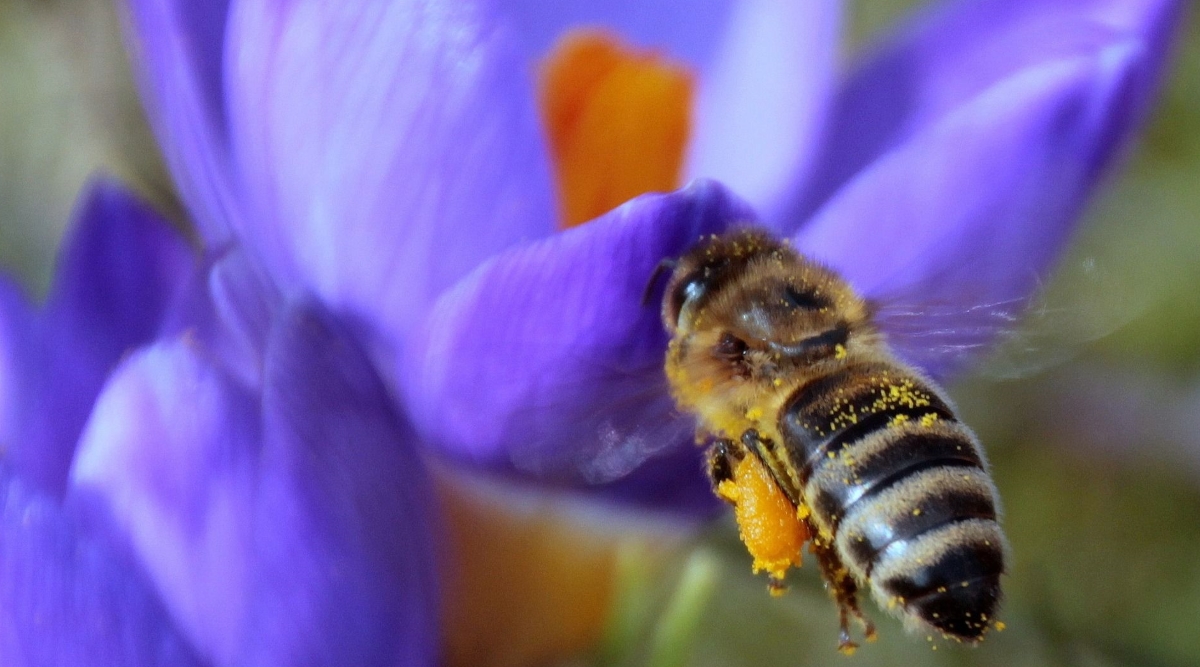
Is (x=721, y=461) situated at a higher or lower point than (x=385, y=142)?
lower

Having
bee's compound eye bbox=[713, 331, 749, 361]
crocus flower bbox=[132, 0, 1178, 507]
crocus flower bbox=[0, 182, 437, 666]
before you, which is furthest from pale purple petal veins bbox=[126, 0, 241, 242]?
bee's compound eye bbox=[713, 331, 749, 361]

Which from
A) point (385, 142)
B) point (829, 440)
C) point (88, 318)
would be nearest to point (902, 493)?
point (829, 440)

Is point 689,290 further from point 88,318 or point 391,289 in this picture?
point 88,318

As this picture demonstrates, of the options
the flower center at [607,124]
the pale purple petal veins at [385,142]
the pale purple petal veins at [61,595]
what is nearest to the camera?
the pale purple petal veins at [61,595]

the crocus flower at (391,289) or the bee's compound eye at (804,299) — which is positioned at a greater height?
the crocus flower at (391,289)

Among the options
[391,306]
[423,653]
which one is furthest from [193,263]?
[423,653]

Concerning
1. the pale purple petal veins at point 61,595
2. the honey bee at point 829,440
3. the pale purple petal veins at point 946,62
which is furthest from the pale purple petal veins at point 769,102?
the pale purple petal veins at point 61,595

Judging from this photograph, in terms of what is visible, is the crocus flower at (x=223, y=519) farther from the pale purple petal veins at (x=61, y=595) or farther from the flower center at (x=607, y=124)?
the flower center at (x=607, y=124)
